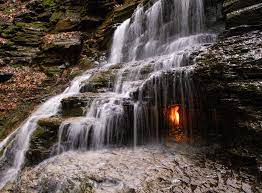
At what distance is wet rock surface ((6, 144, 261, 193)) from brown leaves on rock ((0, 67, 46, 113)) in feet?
19.9

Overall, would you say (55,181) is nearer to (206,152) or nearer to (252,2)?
(206,152)

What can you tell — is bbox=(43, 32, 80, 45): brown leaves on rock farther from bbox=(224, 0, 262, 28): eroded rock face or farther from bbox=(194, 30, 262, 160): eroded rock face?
bbox=(194, 30, 262, 160): eroded rock face

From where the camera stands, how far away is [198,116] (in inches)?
269

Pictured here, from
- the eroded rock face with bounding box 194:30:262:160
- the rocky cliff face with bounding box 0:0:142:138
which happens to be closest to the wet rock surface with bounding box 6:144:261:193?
the eroded rock face with bounding box 194:30:262:160

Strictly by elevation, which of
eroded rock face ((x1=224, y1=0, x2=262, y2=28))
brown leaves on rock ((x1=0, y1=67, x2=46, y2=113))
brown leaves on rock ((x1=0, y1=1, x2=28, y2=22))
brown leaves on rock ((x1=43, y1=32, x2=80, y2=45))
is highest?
brown leaves on rock ((x1=0, y1=1, x2=28, y2=22))

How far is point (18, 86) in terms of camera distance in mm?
13328

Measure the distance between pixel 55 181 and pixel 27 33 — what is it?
13177mm

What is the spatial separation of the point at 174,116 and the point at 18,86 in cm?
883

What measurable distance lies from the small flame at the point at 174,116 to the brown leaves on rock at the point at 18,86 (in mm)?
7467

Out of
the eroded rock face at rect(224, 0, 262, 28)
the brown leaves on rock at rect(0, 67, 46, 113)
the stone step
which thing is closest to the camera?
the eroded rock face at rect(224, 0, 262, 28)

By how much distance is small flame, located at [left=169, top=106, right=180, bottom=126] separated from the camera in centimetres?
726

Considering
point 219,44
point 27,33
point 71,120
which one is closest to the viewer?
point 219,44

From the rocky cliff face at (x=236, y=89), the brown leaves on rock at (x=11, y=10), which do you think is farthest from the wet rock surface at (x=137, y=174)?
the brown leaves on rock at (x=11, y=10)

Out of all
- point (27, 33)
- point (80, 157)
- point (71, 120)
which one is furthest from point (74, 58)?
point (80, 157)
